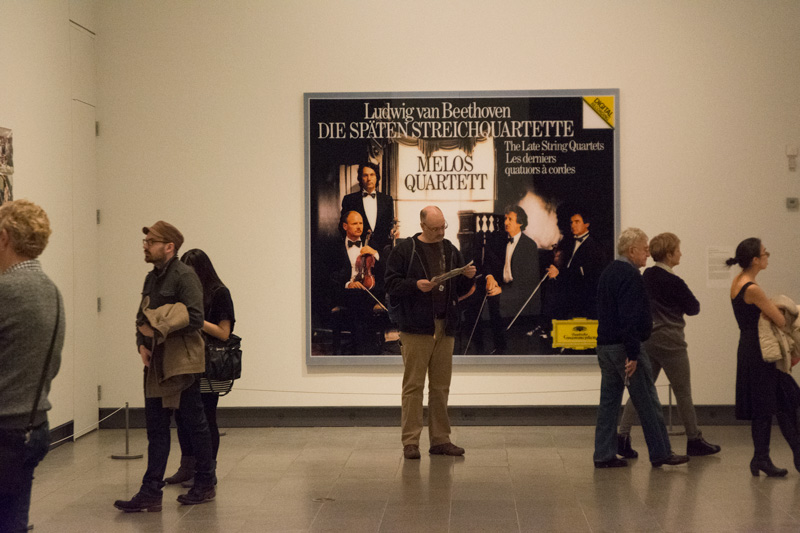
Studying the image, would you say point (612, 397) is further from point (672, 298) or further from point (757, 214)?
point (757, 214)

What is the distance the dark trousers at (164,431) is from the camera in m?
5.27

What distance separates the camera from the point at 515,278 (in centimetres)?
818

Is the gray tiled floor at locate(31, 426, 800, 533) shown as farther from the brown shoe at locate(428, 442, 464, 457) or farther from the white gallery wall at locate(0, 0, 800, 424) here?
the white gallery wall at locate(0, 0, 800, 424)

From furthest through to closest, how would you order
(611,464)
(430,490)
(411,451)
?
(411,451)
(611,464)
(430,490)

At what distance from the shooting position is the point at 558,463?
6.60 m

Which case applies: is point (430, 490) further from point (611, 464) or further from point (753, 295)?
point (753, 295)

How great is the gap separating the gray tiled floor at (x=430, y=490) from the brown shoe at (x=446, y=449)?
0.12m

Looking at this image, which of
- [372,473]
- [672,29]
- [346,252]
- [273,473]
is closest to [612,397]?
[372,473]

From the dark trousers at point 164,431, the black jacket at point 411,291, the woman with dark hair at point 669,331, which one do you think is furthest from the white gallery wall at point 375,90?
the dark trousers at point 164,431

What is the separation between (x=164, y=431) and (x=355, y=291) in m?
3.19

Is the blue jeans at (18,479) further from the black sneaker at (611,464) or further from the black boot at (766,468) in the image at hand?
the black boot at (766,468)

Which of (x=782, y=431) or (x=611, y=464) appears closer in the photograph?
(x=782, y=431)

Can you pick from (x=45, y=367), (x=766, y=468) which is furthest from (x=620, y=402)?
(x=45, y=367)

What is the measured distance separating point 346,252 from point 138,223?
1926 millimetres
